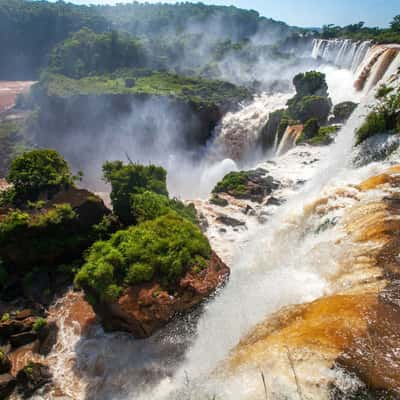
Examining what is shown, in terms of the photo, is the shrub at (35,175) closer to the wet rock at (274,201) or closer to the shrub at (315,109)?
the wet rock at (274,201)

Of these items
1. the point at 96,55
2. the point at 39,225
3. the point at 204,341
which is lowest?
the point at 96,55

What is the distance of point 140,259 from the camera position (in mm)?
11047

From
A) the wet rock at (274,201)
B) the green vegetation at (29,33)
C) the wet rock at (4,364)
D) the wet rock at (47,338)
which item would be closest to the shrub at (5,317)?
the wet rock at (47,338)

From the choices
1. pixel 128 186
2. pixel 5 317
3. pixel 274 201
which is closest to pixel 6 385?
pixel 5 317

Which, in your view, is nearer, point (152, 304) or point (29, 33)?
point (152, 304)

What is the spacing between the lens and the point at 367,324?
6.78m

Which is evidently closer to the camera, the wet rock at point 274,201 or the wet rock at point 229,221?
the wet rock at point 229,221

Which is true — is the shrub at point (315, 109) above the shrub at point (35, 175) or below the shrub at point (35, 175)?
above

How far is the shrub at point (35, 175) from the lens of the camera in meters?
16.6

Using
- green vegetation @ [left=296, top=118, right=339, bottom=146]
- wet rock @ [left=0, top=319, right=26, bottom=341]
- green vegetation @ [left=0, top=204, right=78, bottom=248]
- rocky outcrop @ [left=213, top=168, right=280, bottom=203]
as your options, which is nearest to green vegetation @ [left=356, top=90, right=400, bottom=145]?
rocky outcrop @ [left=213, top=168, right=280, bottom=203]

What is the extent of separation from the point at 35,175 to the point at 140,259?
31.2ft

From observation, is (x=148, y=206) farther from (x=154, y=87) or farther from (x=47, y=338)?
(x=154, y=87)

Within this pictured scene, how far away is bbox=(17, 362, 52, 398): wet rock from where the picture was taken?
10133mm

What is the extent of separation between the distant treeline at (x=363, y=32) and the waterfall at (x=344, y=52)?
1.67 meters
